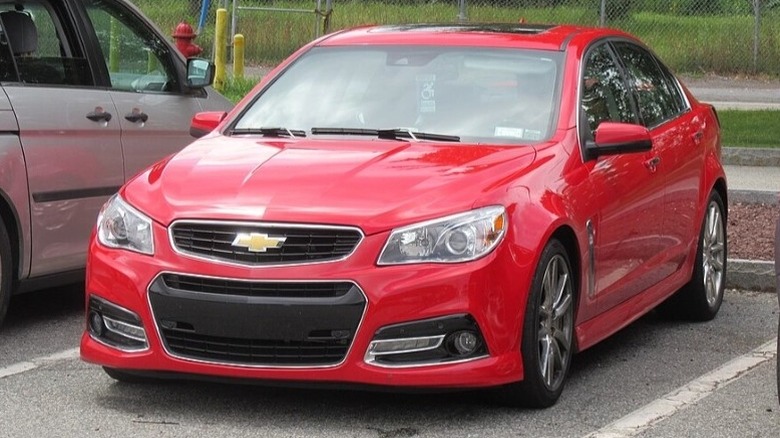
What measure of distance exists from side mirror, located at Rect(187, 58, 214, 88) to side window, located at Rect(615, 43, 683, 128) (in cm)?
233

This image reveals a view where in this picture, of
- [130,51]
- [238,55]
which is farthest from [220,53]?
[130,51]

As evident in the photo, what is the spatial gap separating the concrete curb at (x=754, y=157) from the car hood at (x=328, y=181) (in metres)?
9.21

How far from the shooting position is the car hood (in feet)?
20.9

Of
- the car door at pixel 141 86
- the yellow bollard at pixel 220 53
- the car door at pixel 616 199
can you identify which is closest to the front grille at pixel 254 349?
the car door at pixel 616 199

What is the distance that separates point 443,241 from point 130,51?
3.78m

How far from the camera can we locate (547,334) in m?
6.78

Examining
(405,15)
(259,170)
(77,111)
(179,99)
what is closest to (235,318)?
(259,170)

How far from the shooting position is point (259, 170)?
22.3 feet

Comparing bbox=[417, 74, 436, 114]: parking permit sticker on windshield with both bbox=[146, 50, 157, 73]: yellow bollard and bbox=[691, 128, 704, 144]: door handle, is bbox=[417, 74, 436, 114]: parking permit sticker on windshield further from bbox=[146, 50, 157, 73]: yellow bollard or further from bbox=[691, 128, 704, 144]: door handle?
bbox=[146, 50, 157, 73]: yellow bollard

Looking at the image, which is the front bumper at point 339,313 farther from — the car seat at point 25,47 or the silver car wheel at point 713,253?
the silver car wheel at point 713,253

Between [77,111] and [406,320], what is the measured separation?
3.07m

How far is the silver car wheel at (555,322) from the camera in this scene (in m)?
6.73

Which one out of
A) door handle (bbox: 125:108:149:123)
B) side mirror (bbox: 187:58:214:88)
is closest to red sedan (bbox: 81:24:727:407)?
door handle (bbox: 125:108:149:123)

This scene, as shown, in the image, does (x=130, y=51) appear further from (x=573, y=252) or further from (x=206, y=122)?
(x=573, y=252)
